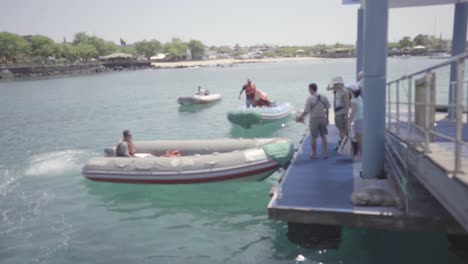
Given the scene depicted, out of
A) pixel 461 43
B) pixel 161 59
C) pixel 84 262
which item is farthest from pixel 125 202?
pixel 161 59

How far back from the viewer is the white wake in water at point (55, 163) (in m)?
12.6

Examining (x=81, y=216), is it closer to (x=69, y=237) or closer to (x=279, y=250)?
(x=69, y=237)

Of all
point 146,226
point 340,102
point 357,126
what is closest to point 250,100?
point 340,102

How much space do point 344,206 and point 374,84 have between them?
6.52 feet

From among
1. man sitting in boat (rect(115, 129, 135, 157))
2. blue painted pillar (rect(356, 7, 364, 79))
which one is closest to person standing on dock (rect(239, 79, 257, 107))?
blue painted pillar (rect(356, 7, 364, 79))

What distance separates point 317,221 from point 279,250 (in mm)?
1153

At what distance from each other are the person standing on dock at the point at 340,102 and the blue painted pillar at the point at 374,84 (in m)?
1.83

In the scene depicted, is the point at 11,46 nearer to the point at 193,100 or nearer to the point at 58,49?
the point at 58,49

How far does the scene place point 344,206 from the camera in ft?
18.9

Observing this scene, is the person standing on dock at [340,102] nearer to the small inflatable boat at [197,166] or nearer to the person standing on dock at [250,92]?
the small inflatable boat at [197,166]

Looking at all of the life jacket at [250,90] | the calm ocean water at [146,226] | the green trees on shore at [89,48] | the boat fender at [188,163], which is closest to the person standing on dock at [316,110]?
the calm ocean water at [146,226]

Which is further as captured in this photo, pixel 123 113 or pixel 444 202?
pixel 123 113

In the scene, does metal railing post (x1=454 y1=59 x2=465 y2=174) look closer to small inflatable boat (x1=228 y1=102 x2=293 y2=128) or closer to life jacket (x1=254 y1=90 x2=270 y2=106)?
small inflatable boat (x1=228 y1=102 x2=293 y2=128)

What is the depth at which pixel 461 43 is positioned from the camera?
11.3m
